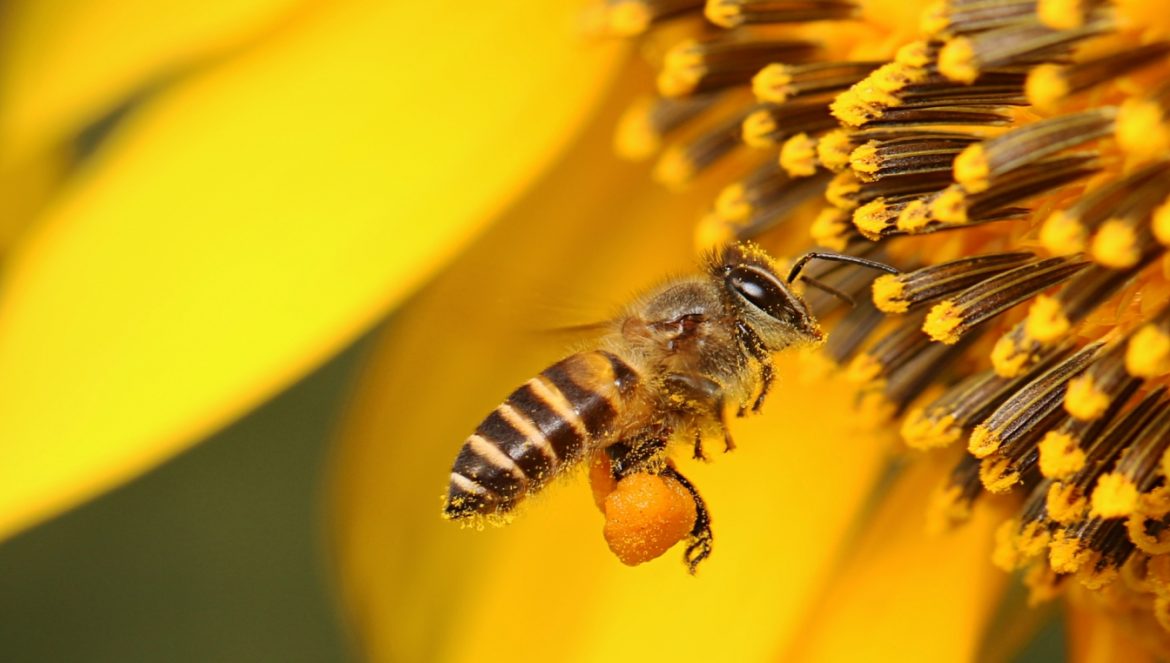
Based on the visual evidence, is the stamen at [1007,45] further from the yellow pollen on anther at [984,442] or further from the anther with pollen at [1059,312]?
the yellow pollen on anther at [984,442]

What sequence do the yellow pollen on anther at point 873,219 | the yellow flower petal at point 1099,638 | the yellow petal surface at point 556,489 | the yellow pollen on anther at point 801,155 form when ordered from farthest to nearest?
the yellow petal surface at point 556,489 → the yellow flower petal at point 1099,638 → the yellow pollen on anther at point 801,155 → the yellow pollen on anther at point 873,219

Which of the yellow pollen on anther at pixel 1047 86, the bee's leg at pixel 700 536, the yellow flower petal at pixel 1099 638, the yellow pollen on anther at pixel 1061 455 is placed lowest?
the yellow flower petal at pixel 1099 638

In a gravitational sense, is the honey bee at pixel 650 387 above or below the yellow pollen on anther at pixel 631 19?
below

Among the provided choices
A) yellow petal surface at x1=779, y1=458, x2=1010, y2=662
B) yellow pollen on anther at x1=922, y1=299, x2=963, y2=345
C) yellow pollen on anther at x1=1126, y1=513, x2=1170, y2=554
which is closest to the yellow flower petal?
yellow petal surface at x1=779, y1=458, x2=1010, y2=662

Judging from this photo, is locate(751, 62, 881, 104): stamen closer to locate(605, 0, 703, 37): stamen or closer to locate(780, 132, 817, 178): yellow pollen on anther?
locate(780, 132, 817, 178): yellow pollen on anther

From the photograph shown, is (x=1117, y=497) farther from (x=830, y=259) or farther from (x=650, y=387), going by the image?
(x=650, y=387)

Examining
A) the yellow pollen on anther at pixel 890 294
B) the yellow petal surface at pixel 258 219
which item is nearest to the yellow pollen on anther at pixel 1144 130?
the yellow pollen on anther at pixel 890 294
